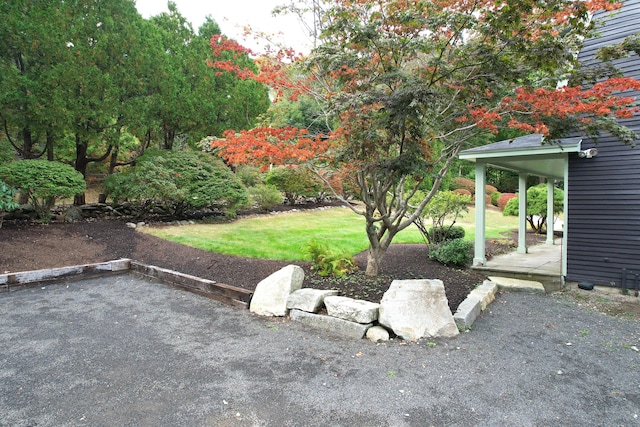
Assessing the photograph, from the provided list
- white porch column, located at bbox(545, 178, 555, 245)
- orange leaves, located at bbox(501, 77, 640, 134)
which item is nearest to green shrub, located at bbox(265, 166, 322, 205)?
white porch column, located at bbox(545, 178, 555, 245)

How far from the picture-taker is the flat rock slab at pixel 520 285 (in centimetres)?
542

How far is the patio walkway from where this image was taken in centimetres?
577

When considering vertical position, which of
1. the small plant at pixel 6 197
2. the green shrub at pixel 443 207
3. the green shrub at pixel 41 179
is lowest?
the green shrub at pixel 443 207

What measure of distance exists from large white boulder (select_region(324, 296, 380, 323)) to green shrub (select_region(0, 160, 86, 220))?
6.58 m

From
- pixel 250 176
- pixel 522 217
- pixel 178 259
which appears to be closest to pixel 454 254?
pixel 522 217

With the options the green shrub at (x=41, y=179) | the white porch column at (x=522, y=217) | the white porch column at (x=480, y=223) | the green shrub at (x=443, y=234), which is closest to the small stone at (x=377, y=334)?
the white porch column at (x=480, y=223)

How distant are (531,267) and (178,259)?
6.26 meters

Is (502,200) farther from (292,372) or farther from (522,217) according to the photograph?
(292,372)

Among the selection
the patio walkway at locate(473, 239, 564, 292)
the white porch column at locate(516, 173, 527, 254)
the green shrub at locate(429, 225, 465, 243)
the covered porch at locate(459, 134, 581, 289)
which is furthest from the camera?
the white porch column at locate(516, 173, 527, 254)

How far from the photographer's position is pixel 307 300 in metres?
4.09

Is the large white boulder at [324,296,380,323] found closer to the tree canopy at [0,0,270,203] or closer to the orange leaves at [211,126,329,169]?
the orange leaves at [211,126,329,169]

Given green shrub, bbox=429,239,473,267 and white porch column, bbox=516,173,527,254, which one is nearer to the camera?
green shrub, bbox=429,239,473,267

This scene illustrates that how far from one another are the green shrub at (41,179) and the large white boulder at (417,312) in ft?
23.5

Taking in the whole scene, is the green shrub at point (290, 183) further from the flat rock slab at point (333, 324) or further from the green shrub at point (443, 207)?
the flat rock slab at point (333, 324)
